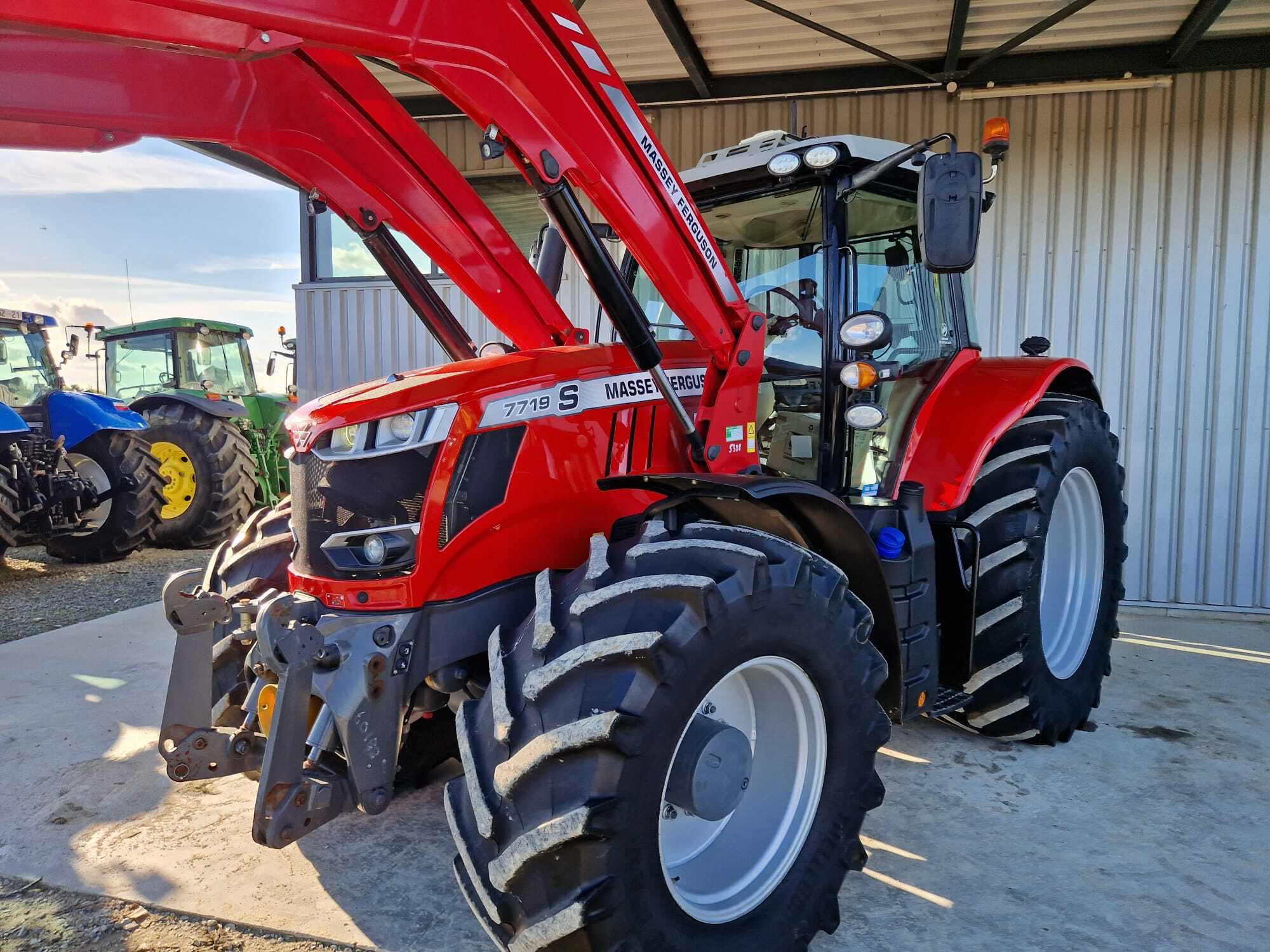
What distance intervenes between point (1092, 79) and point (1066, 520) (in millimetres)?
3228

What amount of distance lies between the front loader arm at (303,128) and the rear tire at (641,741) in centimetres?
114

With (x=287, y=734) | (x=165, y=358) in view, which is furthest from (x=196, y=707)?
(x=165, y=358)

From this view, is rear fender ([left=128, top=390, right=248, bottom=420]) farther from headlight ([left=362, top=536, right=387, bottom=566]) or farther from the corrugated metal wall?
headlight ([left=362, top=536, right=387, bottom=566])

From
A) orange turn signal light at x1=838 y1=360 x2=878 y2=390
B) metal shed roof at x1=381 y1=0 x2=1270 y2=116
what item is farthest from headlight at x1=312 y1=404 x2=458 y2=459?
metal shed roof at x1=381 y1=0 x2=1270 y2=116

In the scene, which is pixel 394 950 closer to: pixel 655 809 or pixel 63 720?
pixel 655 809

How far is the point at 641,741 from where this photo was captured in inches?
61.6

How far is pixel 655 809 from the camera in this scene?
1.61 m

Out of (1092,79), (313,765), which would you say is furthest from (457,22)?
(1092,79)

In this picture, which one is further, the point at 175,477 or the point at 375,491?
the point at 175,477

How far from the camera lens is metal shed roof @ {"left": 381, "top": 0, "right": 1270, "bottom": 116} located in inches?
187

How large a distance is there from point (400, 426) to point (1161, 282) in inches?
202

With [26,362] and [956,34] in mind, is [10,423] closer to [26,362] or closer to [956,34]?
[26,362]

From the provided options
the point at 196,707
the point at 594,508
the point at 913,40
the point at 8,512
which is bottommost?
the point at 8,512

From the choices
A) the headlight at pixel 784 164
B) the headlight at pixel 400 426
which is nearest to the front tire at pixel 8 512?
the headlight at pixel 400 426
